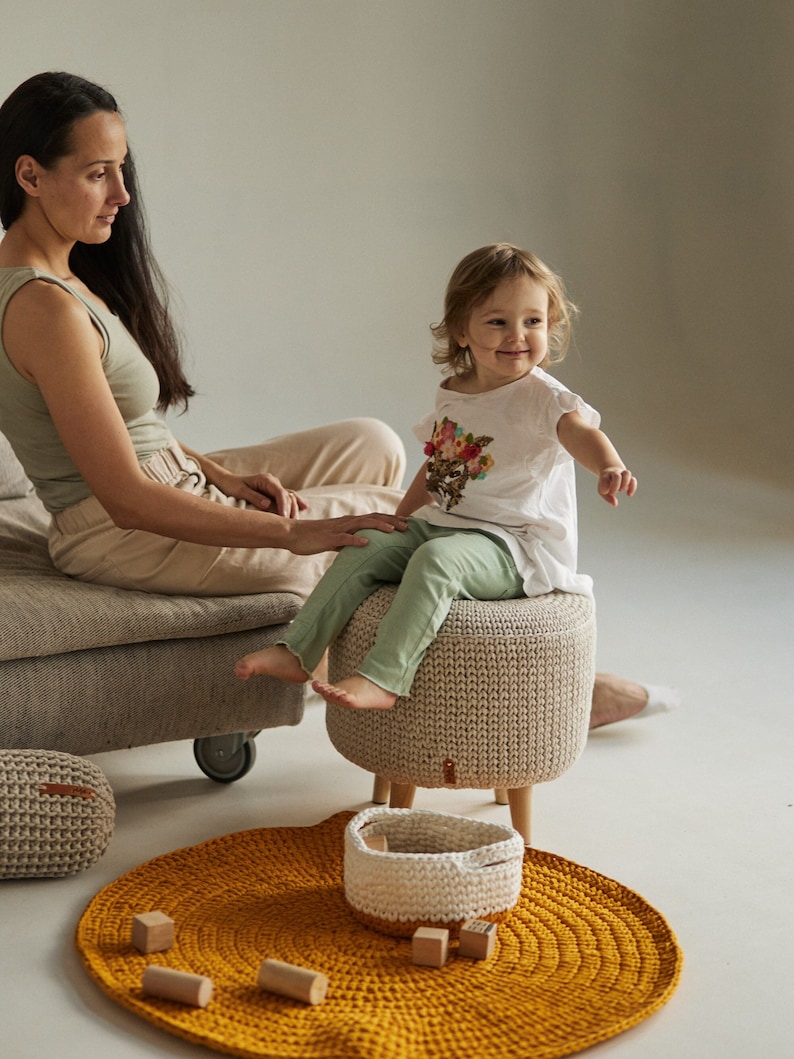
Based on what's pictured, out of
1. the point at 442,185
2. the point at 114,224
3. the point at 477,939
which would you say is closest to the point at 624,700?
the point at 477,939

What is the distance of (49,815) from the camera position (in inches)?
76.2

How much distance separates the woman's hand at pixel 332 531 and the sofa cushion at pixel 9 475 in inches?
31.0

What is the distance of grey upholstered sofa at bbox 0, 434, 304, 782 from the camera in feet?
6.75

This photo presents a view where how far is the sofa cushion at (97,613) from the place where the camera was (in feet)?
6.71

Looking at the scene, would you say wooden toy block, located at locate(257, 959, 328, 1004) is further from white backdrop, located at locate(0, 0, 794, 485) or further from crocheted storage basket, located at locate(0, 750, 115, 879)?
white backdrop, located at locate(0, 0, 794, 485)

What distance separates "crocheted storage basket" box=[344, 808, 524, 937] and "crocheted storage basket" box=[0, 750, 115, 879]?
38 cm

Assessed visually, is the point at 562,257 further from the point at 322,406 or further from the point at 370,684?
the point at 370,684

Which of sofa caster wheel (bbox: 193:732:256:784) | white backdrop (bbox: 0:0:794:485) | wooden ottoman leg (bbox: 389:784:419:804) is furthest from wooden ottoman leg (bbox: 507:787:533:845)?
white backdrop (bbox: 0:0:794:485)

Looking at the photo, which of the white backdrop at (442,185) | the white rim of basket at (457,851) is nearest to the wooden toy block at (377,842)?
the white rim of basket at (457,851)

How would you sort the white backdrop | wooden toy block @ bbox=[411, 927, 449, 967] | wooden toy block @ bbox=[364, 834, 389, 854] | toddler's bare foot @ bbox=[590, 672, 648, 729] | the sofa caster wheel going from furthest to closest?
1. the white backdrop
2. toddler's bare foot @ bbox=[590, 672, 648, 729]
3. the sofa caster wheel
4. wooden toy block @ bbox=[364, 834, 389, 854]
5. wooden toy block @ bbox=[411, 927, 449, 967]

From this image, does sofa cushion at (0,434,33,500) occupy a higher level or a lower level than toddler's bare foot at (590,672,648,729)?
higher

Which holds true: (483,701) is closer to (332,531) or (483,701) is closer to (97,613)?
(332,531)

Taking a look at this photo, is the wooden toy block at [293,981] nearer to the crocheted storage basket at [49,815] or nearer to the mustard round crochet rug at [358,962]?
the mustard round crochet rug at [358,962]

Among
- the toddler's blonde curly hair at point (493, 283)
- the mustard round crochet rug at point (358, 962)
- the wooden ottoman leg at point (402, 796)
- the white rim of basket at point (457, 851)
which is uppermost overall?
the toddler's blonde curly hair at point (493, 283)
